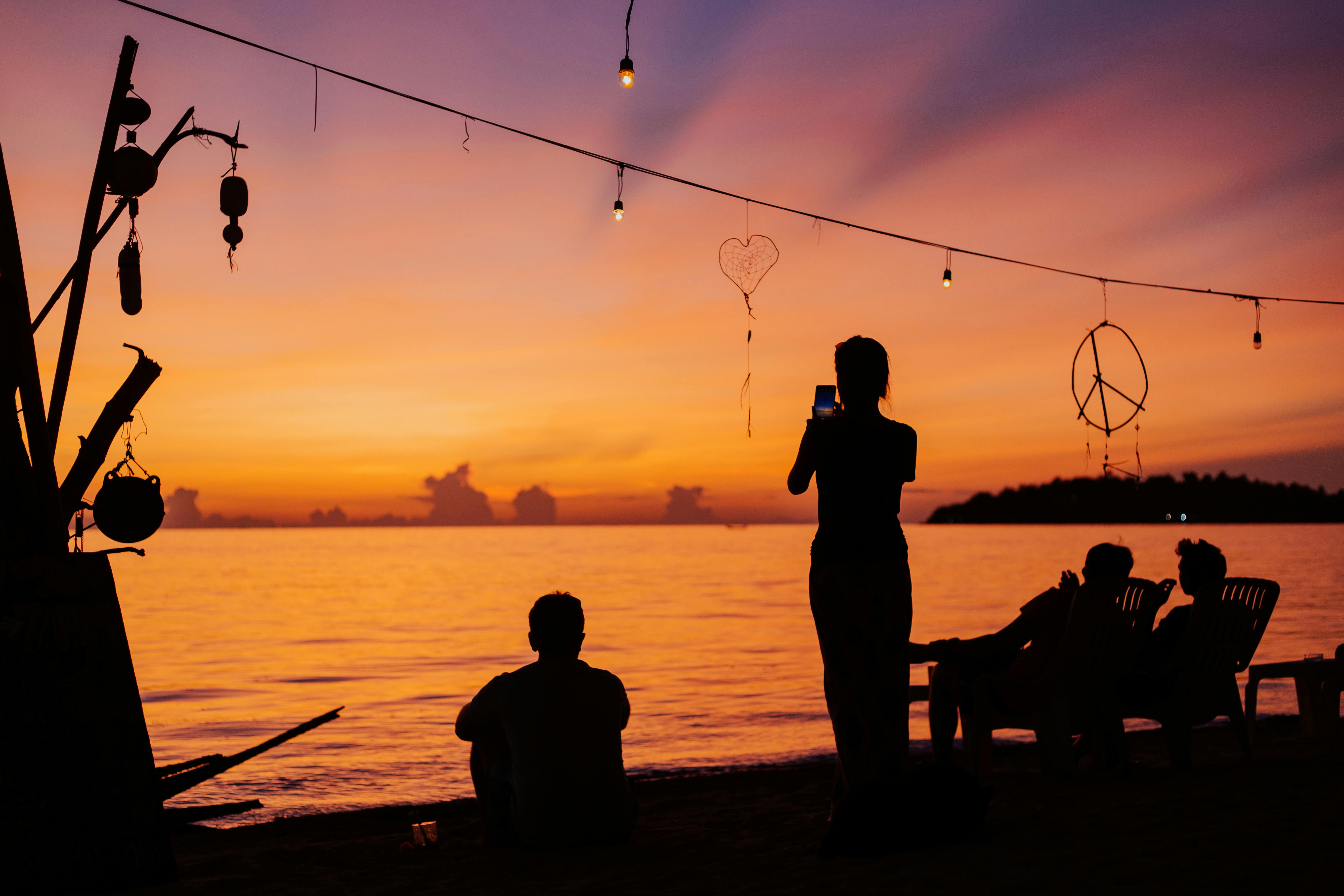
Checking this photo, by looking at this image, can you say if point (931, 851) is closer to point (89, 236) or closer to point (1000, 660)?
point (1000, 660)

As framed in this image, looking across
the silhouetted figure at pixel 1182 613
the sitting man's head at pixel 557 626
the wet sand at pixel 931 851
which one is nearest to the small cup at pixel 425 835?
the wet sand at pixel 931 851

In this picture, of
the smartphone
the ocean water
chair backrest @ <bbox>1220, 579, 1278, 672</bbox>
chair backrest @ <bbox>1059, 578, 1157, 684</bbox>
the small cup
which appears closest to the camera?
the smartphone

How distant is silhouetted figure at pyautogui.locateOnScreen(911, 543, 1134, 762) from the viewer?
5840 millimetres

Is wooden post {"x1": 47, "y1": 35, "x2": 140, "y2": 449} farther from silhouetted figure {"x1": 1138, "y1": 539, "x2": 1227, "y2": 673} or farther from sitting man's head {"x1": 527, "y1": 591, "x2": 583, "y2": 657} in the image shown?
silhouetted figure {"x1": 1138, "y1": 539, "x2": 1227, "y2": 673}

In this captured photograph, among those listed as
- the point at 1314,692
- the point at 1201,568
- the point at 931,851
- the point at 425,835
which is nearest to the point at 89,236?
the point at 425,835

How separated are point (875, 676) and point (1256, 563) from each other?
60.6 meters

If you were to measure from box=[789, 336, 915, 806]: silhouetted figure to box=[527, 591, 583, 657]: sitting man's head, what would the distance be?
98 centimetres

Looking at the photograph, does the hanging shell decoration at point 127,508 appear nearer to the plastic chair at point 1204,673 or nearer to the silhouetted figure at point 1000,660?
the silhouetted figure at point 1000,660

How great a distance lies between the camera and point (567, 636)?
163 inches

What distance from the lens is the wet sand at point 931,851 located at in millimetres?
3738

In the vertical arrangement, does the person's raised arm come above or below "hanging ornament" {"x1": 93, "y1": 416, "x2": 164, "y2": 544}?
below

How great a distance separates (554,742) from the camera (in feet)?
13.6

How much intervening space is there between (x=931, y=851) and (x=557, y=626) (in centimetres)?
177

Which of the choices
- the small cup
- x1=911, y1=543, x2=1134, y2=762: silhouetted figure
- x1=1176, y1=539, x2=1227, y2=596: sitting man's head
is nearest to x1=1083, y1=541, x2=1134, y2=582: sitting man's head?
x1=911, y1=543, x2=1134, y2=762: silhouetted figure
